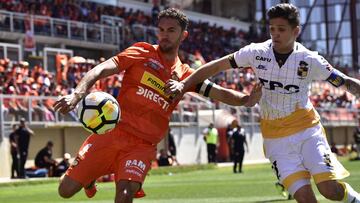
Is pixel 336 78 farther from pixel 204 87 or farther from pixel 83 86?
pixel 83 86

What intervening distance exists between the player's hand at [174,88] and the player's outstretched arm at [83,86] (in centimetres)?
65

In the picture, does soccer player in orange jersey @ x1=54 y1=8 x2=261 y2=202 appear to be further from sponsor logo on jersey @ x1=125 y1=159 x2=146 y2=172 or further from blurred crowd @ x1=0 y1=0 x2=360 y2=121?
blurred crowd @ x1=0 y1=0 x2=360 y2=121

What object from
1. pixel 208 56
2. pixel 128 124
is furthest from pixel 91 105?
pixel 208 56

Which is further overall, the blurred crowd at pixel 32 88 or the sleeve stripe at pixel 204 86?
the blurred crowd at pixel 32 88

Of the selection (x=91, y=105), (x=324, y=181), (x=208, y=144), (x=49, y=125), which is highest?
(x=91, y=105)

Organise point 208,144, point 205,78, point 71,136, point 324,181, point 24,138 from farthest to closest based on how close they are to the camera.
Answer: point 208,144, point 71,136, point 24,138, point 205,78, point 324,181

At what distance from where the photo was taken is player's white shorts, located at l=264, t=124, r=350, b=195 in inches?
323

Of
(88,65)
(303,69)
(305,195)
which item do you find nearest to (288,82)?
(303,69)

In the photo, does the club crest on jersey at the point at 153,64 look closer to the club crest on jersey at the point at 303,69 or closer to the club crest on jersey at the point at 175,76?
the club crest on jersey at the point at 175,76

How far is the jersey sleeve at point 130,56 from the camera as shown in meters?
8.88

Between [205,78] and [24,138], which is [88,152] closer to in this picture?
[205,78]

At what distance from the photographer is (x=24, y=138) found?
27453 mm

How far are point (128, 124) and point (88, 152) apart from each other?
0.53m

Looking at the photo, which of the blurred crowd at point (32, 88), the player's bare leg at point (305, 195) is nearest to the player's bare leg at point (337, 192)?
the player's bare leg at point (305, 195)
